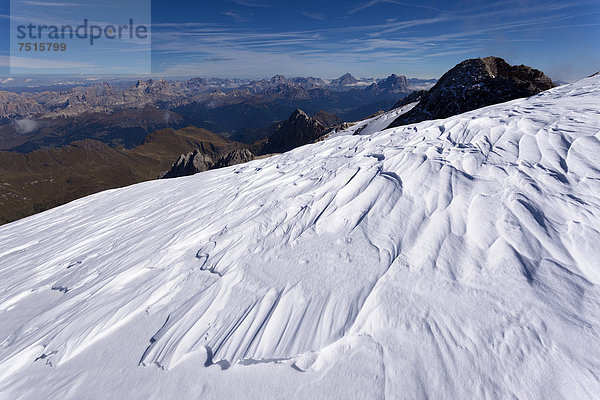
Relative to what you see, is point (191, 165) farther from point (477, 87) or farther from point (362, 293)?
point (362, 293)

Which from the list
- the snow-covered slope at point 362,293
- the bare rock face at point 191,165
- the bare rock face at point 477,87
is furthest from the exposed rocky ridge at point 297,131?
the snow-covered slope at point 362,293

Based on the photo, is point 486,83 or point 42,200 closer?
point 486,83

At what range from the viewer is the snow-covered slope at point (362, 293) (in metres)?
2.86

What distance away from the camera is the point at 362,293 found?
3.72 metres

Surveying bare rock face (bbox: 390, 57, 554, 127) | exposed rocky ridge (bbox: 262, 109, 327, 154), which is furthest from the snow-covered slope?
exposed rocky ridge (bbox: 262, 109, 327, 154)

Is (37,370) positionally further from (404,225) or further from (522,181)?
(522,181)

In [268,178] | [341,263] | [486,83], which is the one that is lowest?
[341,263]

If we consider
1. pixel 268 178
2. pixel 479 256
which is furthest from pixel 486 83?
pixel 479 256

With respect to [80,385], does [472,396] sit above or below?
above

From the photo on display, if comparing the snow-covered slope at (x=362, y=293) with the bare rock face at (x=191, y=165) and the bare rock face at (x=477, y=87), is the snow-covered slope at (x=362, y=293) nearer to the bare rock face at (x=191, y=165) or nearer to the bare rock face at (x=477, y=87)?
the bare rock face at (x=477, y=87)

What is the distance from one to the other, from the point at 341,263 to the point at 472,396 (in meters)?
2.22

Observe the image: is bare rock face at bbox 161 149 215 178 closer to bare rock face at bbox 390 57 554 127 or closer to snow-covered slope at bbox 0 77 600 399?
bare rock face at bbox 390 57 554 127

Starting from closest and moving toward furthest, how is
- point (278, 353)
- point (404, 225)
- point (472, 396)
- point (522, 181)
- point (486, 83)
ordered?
point (472, 396) → point (278, 353) → point (404, 225) → point (522, 181) → point (486, 83)

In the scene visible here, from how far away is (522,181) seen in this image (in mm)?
5066
